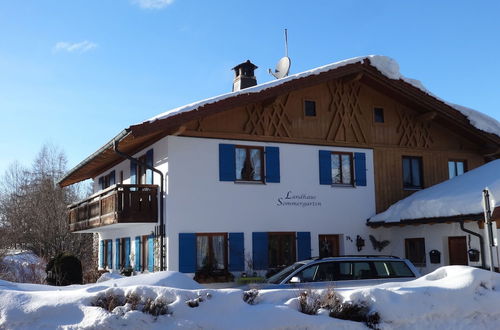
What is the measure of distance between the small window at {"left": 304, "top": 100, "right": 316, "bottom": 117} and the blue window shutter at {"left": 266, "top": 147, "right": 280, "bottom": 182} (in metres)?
1.80

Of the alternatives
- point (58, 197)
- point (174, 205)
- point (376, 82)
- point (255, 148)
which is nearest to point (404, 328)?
point (174, 205)

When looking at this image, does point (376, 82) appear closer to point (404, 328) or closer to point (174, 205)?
point (174, 205)

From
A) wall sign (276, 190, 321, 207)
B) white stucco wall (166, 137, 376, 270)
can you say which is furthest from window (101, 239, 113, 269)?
wall sign (276, 190, 321, 207)

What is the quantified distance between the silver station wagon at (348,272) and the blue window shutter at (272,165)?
5.65m

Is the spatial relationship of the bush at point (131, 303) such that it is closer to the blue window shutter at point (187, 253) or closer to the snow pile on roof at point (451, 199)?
the blue window shutter at point (187, 253)

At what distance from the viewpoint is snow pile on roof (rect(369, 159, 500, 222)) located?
15.8 metres

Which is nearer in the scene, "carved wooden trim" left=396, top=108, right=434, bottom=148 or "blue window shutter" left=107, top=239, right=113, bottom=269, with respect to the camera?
"carved wooden trim" left=396, top=108, right=434, bottom=148

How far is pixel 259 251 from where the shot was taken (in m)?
16.7

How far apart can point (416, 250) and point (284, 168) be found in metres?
4.99

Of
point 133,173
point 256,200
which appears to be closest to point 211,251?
point 256,200

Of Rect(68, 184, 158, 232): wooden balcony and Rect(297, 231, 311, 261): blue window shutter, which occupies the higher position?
Rect(68, 184, 158, 232): wooden balcony

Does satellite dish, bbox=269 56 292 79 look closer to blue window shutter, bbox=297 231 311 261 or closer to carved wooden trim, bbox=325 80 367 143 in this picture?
carved wooden trim, bbox=325 80 367 143

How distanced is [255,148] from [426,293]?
31.5 ft

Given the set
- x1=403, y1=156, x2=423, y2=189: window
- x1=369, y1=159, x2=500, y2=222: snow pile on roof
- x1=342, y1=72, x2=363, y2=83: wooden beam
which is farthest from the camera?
x1=403, y1=156, x2=423, y2=189: window
